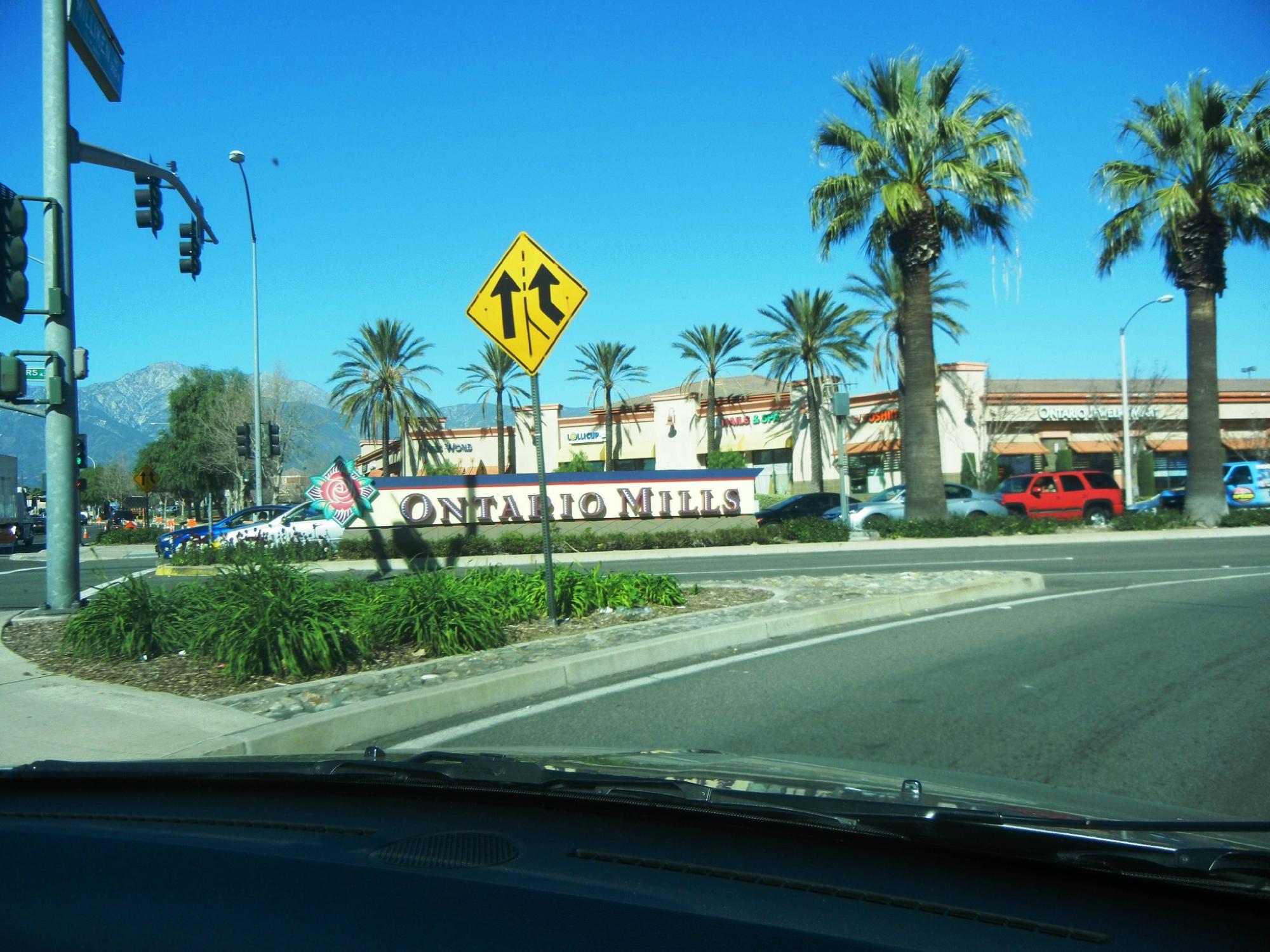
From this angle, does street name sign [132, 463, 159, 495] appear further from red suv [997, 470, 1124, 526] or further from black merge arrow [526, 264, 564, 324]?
red suv [997, 470, 1124, 526]

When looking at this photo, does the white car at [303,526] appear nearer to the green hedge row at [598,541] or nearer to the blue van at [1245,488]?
the green hedge row at [598,541]

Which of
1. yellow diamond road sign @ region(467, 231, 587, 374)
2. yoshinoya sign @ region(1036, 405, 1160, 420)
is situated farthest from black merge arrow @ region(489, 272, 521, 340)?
yoshinoya sign @ region(1036, 405, 1160, 420)

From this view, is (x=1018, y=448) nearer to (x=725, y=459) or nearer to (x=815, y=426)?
(x=815, y=426)

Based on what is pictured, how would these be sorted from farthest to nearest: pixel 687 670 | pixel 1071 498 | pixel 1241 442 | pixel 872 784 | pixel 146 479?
pixel 1241 442 < pixel 1071 498 < pixel 146 479 < pixel 687 670 < pixel 872 784

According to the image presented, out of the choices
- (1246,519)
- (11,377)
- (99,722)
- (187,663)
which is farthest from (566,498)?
(99,722)

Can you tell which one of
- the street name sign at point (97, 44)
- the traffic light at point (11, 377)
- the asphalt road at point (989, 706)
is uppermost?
the street name sign at point (97, 44)

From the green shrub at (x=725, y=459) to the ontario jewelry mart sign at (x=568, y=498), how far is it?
68.7 feet

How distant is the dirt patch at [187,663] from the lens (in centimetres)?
815

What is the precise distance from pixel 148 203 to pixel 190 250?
2335mm

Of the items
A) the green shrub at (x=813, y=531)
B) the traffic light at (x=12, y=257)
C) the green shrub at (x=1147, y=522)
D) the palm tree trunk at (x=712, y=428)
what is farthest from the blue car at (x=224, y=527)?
the palm tree trunk at (x=712, y=428)

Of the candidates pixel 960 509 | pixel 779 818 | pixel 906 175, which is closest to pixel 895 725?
pixel 779 818

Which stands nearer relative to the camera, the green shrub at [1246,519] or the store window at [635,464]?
the green shrub at [1246,519]

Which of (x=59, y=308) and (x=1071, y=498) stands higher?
(x=59, y=308)

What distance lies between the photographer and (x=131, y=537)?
39906 mm
